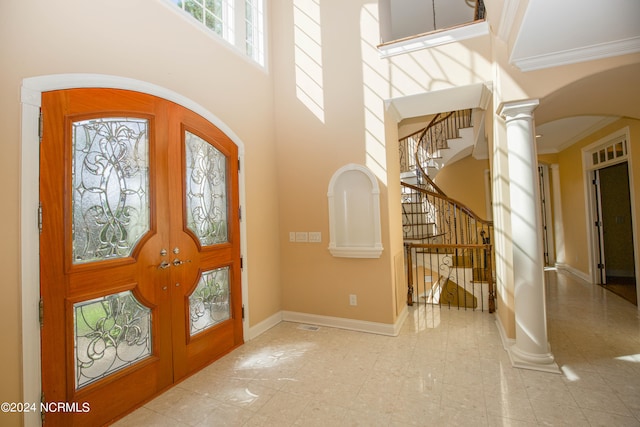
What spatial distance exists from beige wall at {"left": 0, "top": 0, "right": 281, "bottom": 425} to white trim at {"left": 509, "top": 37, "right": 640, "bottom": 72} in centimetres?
267

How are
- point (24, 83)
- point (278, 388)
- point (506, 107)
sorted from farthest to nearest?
point (506, 107) < point (278, 388) < point (24, 83)

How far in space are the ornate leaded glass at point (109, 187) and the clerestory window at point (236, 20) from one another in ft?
4.56

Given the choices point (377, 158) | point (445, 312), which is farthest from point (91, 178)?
point (445, 312)

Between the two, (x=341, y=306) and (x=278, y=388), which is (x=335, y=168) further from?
(x=278, y=388)

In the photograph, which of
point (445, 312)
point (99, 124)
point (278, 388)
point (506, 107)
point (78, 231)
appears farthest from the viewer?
point (445, 312)

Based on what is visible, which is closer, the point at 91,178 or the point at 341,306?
the point at 91,178

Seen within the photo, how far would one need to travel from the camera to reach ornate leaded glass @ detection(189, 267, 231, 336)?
269 centimetres

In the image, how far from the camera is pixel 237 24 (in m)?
3.41

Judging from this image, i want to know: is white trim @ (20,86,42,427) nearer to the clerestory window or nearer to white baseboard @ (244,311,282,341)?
the clerestory window

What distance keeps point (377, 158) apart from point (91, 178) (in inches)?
103

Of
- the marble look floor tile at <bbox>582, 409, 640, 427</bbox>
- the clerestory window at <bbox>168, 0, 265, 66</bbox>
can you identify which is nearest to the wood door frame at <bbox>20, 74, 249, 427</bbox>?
the clerestory window at <bbox>168, 0, 265, 66</bbox>

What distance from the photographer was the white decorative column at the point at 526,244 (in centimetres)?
256

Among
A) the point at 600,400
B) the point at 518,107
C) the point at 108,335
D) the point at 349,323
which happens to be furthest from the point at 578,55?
the point at 108,335

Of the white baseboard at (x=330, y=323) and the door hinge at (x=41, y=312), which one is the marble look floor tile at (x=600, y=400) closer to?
the white baseboard at (x=330, y=323)
